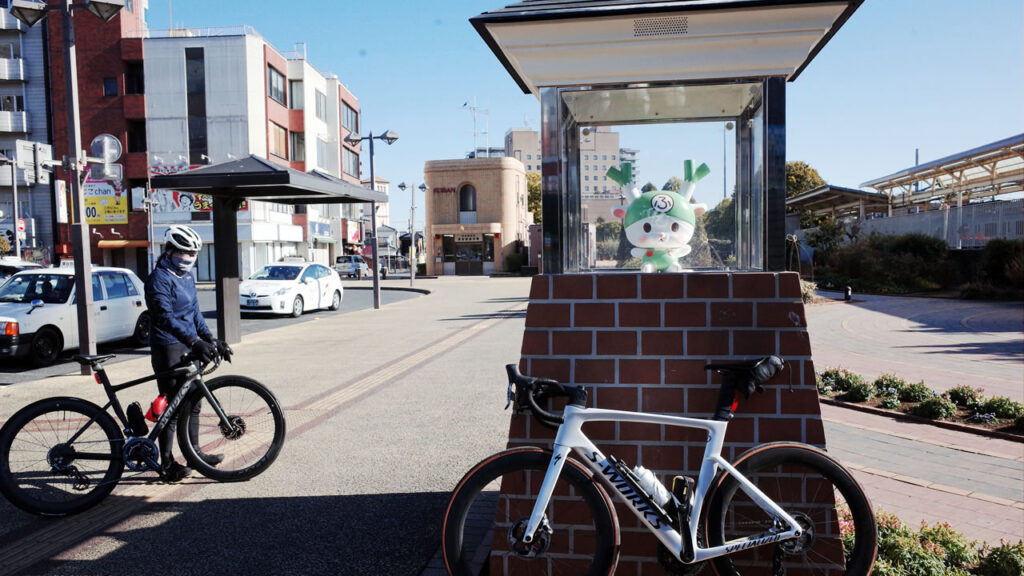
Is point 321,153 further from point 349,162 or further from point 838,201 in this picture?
point 838,201

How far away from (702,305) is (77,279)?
9930 millimetres

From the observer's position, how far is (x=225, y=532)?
13.7 ft

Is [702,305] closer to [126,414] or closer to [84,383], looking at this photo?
[126,414]

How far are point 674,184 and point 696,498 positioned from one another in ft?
5.56

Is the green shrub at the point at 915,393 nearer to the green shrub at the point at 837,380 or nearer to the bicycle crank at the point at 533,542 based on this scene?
the green shrub at the point at 837,380

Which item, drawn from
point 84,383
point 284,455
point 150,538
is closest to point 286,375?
point 84,383

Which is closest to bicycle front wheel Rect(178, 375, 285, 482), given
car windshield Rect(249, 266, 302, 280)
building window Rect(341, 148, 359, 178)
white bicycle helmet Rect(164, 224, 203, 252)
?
white bicycle helmet Rect(164, 224, 203, 252)

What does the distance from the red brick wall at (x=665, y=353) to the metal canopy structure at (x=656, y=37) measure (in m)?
0.96

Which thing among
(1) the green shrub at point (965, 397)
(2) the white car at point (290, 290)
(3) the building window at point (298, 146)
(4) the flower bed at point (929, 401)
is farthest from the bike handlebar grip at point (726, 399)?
(3) the building window at point (298, 146)

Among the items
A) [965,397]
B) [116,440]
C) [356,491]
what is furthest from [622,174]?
[965,397]

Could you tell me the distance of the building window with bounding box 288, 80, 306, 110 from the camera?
47.2m

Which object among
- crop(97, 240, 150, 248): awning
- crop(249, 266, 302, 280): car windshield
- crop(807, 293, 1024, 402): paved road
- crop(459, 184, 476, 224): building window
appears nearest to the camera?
crop(807, 293, 1024, 402): paved road

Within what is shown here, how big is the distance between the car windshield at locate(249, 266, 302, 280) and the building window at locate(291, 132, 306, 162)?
90.8ft

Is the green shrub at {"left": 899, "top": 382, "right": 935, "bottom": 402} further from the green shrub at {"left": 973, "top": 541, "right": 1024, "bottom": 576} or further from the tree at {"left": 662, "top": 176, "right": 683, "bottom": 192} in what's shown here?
the tree at {"left": 662, "top": 176, "right": 683, "bottom": 192}
